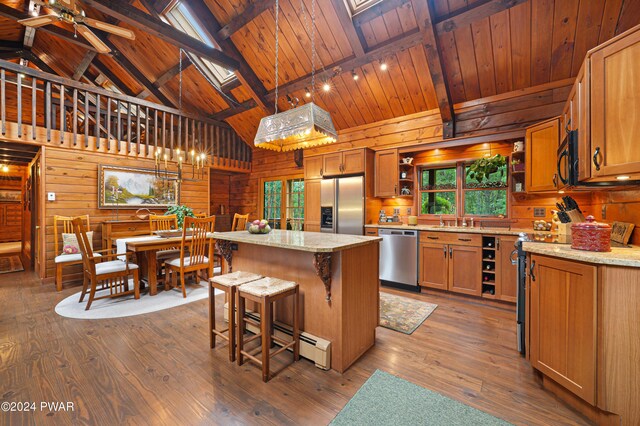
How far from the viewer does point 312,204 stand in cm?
534

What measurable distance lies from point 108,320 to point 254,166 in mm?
5271

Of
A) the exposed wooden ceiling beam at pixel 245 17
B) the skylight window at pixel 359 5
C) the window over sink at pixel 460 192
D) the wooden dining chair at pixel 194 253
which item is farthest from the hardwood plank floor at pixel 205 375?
the exposed wooden ceiling beam at pixel 245 17

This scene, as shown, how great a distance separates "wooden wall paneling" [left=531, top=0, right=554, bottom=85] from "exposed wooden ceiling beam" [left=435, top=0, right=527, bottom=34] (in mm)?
287

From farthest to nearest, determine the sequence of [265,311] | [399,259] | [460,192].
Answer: [460,192]
[399,259]
[265,311]

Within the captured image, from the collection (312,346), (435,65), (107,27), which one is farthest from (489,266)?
(107,27)

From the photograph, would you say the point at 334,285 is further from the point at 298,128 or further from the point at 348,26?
the point at 348,26

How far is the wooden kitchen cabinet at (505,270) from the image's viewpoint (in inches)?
131

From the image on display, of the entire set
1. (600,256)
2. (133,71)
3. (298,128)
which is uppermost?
(133,71)

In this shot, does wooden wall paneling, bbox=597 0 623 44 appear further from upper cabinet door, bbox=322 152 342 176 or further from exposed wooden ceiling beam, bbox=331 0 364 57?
upper cabinet door, bbox=322 152 342 176

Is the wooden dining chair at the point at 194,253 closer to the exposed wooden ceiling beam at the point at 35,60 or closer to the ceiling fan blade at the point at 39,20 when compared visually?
the ceiling fan blade at the point at 39,20

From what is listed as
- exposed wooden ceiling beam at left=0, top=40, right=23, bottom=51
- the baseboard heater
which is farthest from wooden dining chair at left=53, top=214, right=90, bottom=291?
exposed wooden ceiling beam at left=0, top=40, right=23, bottom=51

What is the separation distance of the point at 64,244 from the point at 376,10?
596 centimetres

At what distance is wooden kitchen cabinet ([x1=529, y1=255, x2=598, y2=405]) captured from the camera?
5.02ft

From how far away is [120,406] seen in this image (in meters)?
1.66
